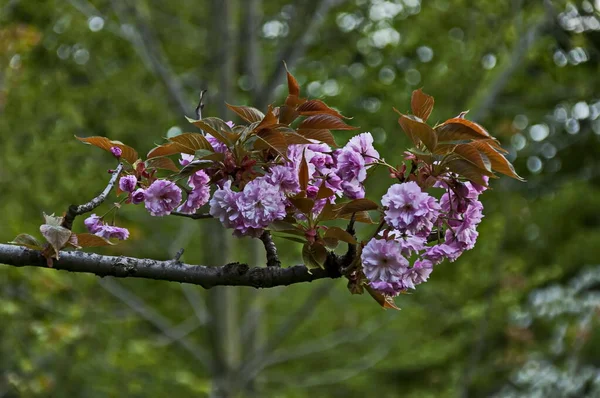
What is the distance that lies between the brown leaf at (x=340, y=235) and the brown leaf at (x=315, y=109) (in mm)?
211

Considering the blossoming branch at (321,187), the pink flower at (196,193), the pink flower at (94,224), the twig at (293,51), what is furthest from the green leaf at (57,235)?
the twig at (293,51)

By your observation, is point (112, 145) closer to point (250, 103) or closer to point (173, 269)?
point (173, 269)

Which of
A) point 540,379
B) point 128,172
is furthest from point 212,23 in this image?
point 540,379

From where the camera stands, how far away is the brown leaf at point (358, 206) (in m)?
1.34

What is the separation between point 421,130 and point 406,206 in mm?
138

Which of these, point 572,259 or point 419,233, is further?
point 572,259

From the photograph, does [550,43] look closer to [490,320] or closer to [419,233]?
[490,320]

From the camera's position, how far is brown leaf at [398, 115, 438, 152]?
1293 millimetres

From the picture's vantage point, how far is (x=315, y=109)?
1397mm

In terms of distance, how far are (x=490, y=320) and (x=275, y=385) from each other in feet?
8.04

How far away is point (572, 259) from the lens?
10.7 meters

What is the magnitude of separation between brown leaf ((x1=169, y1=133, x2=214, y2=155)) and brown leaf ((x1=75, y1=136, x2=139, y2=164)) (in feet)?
0.40

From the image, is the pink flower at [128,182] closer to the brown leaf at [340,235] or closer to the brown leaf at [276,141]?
the brown leaf at [276,141]

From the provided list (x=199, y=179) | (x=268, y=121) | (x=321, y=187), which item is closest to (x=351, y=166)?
(x=321, y=187)
